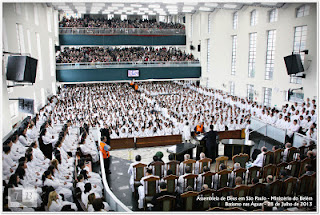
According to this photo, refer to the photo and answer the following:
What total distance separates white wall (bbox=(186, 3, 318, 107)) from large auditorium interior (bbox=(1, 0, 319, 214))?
0.10 metres

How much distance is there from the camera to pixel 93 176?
704 centimetres

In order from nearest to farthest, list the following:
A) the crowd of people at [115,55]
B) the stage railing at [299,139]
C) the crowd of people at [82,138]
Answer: the crowd of people at [82,138] < the stage railing at [299,139] < the crowd of people at [115,55]

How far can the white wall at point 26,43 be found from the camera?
9423 millimetres

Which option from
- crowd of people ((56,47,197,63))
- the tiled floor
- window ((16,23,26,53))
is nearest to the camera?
the tiled floor

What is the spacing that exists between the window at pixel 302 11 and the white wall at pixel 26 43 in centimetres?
1628

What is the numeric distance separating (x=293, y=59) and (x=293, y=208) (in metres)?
11.3

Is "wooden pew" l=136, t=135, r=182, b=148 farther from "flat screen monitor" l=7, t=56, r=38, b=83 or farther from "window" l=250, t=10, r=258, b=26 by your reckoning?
"window" l=250, t=10, r=258, b=26

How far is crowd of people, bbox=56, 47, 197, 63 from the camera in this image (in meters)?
28.5

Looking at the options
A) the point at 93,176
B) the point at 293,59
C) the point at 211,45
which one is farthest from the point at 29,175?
the point at 211,45

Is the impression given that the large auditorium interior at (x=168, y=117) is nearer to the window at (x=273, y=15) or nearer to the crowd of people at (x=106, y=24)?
the window at (x=273, y=15)

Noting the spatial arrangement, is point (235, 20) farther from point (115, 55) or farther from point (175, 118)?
point (115, 55)

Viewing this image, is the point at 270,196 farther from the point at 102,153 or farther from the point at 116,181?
the point at 102,153

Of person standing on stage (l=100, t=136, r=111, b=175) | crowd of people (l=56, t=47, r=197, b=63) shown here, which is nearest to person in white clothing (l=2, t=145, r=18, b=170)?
person standing on stage (l=100, t=136, r=111, b=175)

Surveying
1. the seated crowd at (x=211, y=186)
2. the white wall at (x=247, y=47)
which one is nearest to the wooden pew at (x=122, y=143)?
the seated crowd at (x=211, y=186)
